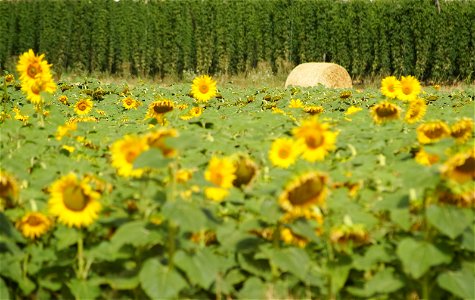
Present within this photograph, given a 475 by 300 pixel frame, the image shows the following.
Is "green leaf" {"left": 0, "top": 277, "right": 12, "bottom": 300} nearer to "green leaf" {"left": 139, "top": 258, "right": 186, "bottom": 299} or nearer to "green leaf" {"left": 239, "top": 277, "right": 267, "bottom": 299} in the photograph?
"green leaf" {"left": 139, "top": 258, "right": 186, "bottom": 299}

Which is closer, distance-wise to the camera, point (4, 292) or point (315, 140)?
point (4, 292)

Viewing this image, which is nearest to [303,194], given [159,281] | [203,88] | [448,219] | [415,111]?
[448,219]

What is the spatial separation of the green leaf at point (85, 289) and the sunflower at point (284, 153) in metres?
1.09

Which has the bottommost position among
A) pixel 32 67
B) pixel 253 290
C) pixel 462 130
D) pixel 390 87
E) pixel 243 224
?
pixel 253 290

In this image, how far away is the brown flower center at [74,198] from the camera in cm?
282

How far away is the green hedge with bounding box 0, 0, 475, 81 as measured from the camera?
23.2 metres

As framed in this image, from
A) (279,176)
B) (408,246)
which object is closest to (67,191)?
(279,176)

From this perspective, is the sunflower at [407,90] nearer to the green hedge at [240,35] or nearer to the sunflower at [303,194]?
the sunflower at [303,194]

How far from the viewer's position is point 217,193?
3.01 metres

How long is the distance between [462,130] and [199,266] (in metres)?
1.68

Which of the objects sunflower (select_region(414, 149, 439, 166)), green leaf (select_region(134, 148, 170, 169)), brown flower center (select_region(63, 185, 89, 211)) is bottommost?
brown flower center (select_region(63, 185, 89, 211))

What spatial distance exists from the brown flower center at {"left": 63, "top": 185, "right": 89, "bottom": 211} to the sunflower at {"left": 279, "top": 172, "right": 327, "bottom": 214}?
0.88m

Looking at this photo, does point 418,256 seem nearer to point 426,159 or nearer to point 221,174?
point 426,159

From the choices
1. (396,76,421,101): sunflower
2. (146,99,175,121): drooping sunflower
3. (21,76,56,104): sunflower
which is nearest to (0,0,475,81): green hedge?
(396,76,421,101): sunflower
